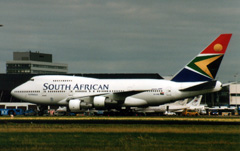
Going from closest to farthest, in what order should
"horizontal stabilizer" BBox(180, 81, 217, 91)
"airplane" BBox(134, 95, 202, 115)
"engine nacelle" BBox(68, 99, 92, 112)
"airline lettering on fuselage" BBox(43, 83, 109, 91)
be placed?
"horizontal stabilizer" BBox(180, 81, 217, 91) → "engine nacelle" BBox(68, 99, 92, 112) → "airline lettering on fuselage" BBox(43, 83, 109, 91) → "airplane" BBox(134, 95, 202, 115)

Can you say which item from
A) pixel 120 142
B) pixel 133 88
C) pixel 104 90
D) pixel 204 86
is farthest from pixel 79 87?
pixel 120 142

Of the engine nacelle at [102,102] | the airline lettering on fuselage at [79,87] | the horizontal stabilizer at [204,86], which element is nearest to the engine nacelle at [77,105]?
the engine nacelle at [102,102]

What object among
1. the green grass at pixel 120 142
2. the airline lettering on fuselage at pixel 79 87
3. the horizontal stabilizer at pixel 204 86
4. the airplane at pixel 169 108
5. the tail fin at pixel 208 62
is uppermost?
the tail fin at pixel 208 62

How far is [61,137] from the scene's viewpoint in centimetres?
3130

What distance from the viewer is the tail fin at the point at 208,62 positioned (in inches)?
2788

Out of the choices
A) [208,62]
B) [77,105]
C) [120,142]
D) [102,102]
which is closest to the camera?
[120,142]

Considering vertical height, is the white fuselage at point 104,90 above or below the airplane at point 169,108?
above

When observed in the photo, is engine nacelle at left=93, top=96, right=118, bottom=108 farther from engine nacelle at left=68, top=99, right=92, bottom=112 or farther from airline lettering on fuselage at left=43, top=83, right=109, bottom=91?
airline lettering on fuselage at left=43, top=83, right=109, bottom=91

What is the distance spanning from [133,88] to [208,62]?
1207cm

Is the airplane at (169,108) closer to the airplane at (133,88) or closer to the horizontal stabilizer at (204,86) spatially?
the airplane at (133,88)

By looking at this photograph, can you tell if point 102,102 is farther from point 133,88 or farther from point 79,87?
point 79,87

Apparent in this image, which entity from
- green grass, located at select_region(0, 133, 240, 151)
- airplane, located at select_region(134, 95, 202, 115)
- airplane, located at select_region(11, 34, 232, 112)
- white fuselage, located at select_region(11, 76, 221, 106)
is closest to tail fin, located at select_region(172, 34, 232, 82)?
airplane, located at select_region(11, 34, 232, 112)

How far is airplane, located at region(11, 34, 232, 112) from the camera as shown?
2778 inches

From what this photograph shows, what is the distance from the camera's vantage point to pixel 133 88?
73875mm
